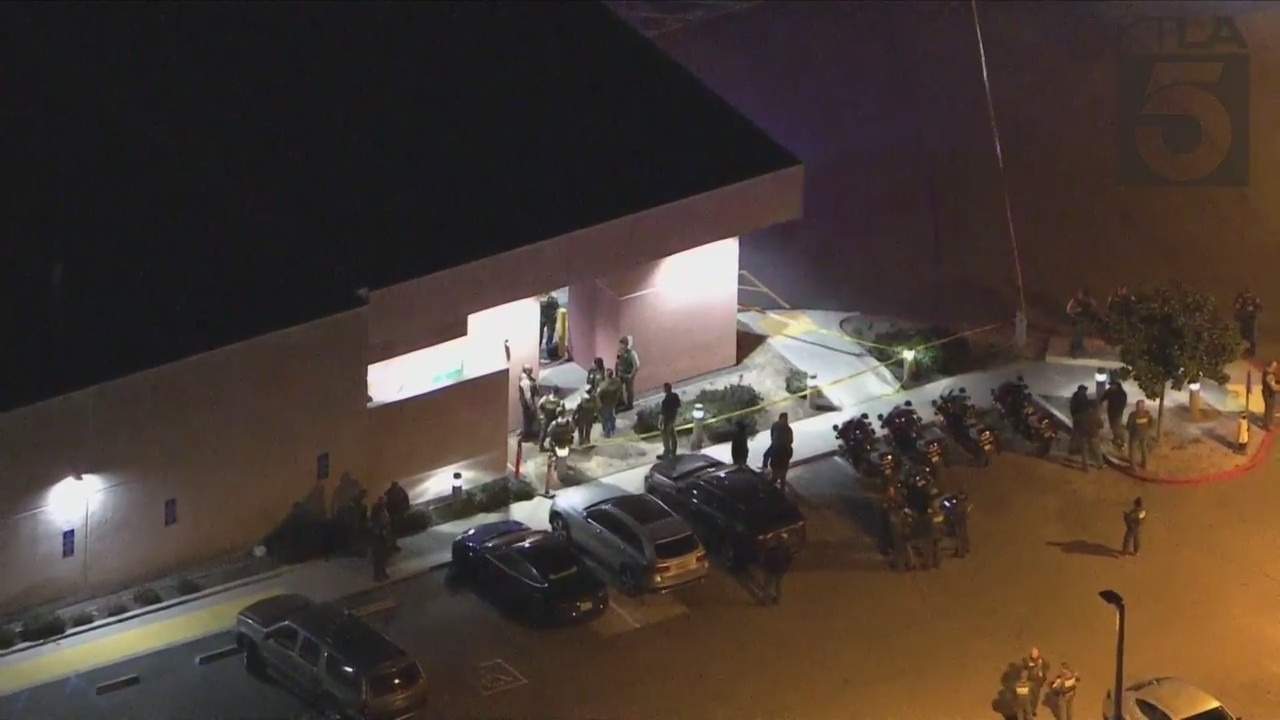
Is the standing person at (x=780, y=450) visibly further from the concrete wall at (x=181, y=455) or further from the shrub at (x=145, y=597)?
the shrub at (x=145, y=597)

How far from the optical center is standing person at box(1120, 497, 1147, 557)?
33500mm

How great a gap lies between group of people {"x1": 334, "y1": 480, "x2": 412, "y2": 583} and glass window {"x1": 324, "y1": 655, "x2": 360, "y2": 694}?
4.33 meters

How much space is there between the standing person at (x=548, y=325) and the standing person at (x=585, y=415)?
3637mm

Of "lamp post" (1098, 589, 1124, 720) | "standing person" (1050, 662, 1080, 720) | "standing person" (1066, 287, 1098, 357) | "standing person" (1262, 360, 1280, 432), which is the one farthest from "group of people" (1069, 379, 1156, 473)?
"standing person" (1050, 662, 1080, 720)

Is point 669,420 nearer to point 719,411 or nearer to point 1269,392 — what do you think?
point 719,411

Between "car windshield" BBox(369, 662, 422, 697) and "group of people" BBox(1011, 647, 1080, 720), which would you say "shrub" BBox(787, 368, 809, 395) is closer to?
"group of people" BBox(1011, 647, 1080, 720)

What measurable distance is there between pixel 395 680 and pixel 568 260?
10584 millimetres

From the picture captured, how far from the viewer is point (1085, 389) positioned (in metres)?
36.7

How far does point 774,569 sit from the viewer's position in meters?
32.1

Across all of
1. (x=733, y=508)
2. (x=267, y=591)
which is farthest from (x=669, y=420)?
(x=267, y=591)

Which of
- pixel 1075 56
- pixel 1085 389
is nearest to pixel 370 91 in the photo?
pixel 1085 389

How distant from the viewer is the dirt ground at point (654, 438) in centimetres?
3688

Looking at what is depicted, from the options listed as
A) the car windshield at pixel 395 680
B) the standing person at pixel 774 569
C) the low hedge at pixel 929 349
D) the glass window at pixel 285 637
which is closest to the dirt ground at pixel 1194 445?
the low hedge at pixel 929 349

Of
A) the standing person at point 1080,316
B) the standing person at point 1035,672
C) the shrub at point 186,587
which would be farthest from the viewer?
the standing person at point 1080,316
